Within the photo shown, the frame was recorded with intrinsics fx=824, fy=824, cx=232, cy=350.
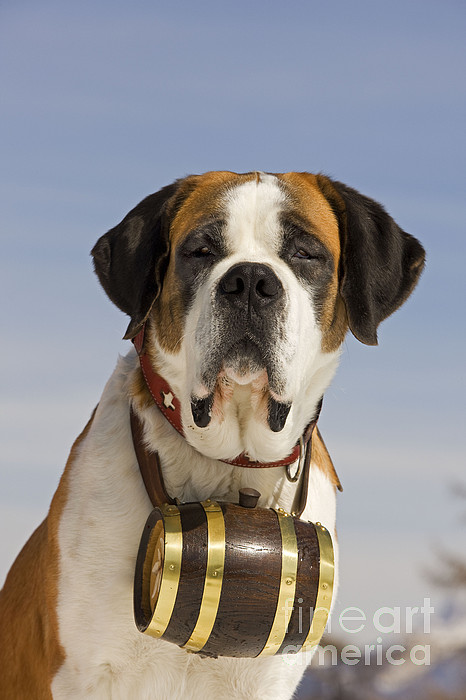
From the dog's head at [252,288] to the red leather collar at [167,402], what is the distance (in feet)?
0.10

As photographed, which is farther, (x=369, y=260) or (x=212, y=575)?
(x=369, y=260)

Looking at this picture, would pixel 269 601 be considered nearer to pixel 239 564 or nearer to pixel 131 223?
pixel 239 564

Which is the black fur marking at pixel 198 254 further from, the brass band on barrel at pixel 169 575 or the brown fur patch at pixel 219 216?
the brass band on barrel at pixel 169 575

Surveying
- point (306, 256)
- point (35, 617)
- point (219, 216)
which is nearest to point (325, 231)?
point (306, 256)

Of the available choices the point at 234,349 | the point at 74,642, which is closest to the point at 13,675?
the point at 74,642

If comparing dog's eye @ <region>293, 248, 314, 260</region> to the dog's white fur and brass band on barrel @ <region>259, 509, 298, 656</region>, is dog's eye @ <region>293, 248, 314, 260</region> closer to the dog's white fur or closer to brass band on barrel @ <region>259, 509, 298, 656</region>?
the dog's white fur

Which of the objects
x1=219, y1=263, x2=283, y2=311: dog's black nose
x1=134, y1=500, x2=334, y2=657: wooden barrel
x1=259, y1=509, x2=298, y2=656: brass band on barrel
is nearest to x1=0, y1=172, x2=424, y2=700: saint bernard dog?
x1=219, y1=263, x2=283, y2=311: dog's black nose

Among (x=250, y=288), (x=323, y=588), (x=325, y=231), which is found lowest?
(x=323, y=588)

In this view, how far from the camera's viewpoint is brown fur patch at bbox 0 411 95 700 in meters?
2.85

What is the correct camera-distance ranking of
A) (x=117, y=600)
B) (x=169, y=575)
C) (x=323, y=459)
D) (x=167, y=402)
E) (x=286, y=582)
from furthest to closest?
(x=323, y=459) → (x=167, y=402) → (x=117, y=600) → (x=286, y=582) → (x=169, y=575)

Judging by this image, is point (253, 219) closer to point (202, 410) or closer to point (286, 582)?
point (202, 410)

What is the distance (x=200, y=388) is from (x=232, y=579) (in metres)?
0.61

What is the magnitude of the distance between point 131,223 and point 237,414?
809 mm

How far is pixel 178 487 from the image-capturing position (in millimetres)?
2912
